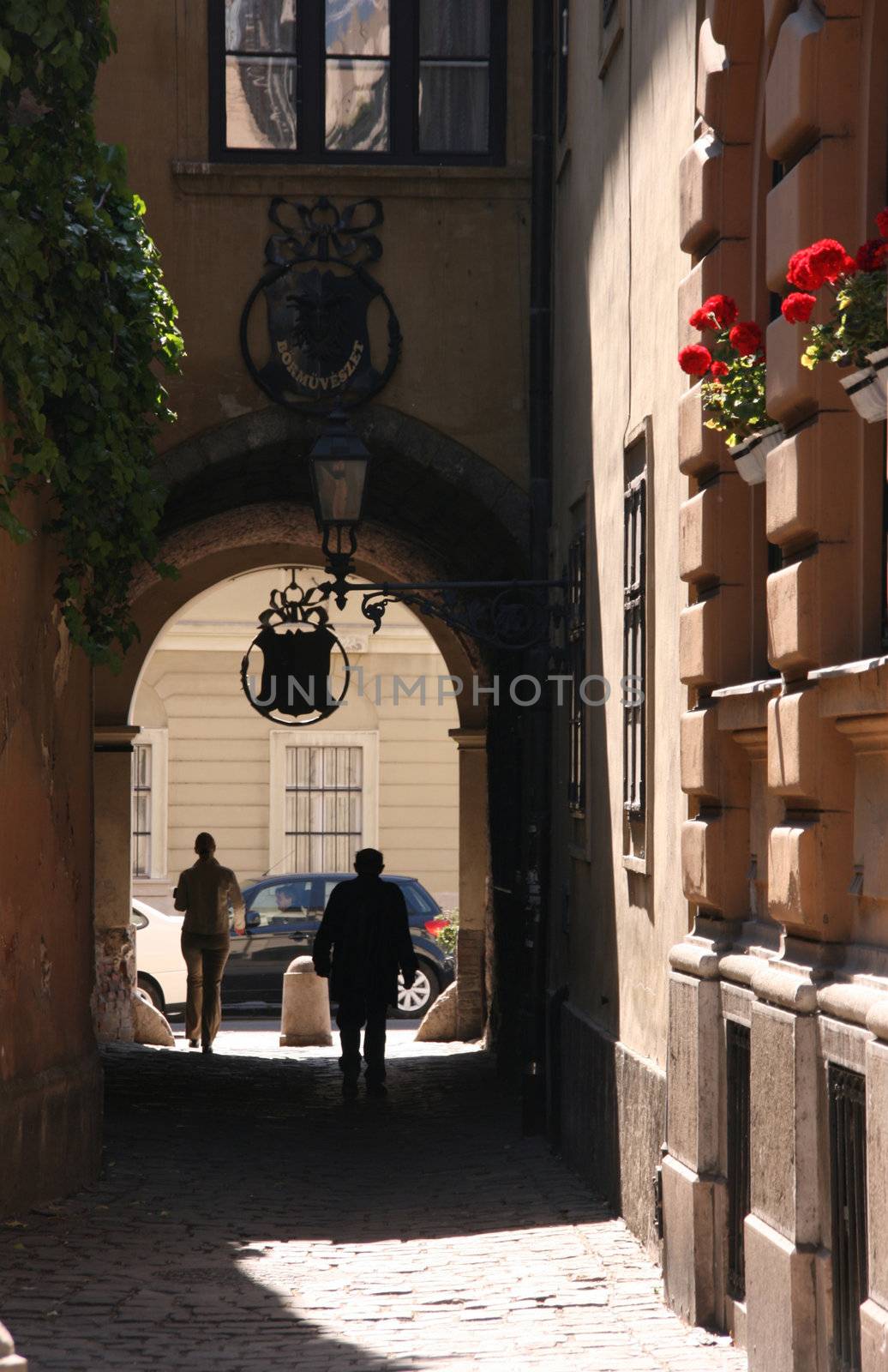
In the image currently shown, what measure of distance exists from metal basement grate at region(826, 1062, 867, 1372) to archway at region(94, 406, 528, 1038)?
7758 mm

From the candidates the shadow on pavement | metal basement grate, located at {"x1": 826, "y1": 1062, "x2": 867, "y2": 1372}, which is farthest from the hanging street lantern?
metal basement grate, located at {"x1": 826, "y1": 1062, "x2": 867, "y2": 1372}

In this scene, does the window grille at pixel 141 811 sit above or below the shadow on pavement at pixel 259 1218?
above

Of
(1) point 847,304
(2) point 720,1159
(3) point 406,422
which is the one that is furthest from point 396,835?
(1) point 847,304

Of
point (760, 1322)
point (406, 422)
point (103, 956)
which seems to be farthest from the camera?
point (103, 956)

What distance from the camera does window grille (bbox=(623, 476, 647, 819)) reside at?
8703 mm

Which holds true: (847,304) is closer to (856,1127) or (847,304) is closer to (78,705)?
(856,1127)

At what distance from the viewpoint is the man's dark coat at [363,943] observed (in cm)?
1466

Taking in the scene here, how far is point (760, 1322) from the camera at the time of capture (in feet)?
18.7

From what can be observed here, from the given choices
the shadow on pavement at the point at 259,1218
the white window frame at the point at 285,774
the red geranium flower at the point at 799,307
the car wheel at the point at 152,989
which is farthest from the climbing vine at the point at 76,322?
the white window frame at the point at 285,774

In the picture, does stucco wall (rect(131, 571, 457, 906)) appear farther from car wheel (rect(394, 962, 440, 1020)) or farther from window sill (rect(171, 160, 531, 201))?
window sill (rect(171, 160, 531, 201))

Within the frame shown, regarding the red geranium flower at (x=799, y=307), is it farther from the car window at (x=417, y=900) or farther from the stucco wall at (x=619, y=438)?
the car window at (x=417, y=900)

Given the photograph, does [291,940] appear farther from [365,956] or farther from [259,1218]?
[259,1218]

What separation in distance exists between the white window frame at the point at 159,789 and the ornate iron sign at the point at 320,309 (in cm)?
1747

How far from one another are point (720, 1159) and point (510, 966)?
8443mm
